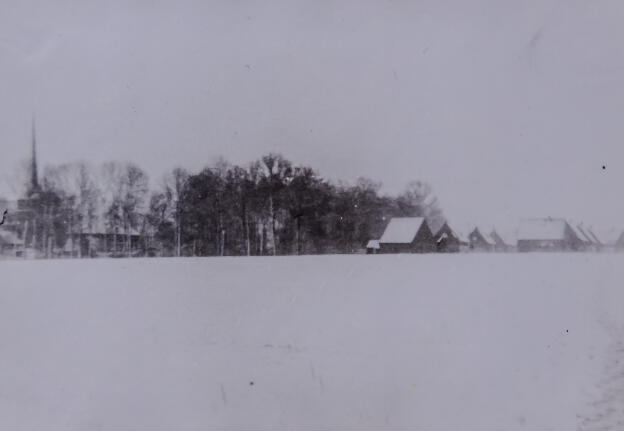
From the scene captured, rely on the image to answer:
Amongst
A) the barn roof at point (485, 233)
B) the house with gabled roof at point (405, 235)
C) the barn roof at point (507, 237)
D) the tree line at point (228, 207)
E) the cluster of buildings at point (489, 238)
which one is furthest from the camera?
the house with gabled roof at point (405, 235)

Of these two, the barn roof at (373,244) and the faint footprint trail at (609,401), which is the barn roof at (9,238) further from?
the faint footprint trail at (609,401)

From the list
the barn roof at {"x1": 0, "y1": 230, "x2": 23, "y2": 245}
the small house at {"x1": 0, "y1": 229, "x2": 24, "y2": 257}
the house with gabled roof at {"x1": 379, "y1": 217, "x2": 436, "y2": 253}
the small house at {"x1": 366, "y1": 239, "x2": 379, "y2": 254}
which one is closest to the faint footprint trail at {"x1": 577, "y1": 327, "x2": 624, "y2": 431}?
the house with gabled roof at {"x1": 379, "y1": 217, "x2": 436, "y2": 253}

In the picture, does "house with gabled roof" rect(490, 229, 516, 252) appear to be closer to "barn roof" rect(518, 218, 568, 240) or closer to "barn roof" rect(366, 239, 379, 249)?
"barn roof" rect(518, 218, 568, 240)

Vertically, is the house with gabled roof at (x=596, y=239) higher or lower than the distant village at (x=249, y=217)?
lower

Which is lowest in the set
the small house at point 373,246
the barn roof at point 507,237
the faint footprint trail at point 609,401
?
the faint footprint trail at point 609,401

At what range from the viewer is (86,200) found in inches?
665

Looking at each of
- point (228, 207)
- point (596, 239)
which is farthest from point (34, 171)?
point (596, 239)

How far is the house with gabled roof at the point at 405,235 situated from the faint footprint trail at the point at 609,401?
20.9 ft

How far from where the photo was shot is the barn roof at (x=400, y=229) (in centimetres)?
1474

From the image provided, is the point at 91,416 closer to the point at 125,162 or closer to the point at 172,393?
the point at 172,393

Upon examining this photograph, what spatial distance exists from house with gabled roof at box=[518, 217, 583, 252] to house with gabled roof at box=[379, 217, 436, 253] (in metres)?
2.50

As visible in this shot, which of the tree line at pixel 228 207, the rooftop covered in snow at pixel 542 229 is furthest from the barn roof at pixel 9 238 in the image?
the rooftop covered in snow at pixel 542 229

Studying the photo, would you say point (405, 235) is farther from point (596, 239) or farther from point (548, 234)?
point (596, 239)

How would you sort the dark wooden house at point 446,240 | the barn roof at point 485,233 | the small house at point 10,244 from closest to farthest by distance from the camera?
1. the barn roof at point 485,233
2. the small house at point 10,244
3. the dark wooden house at point 446,240
